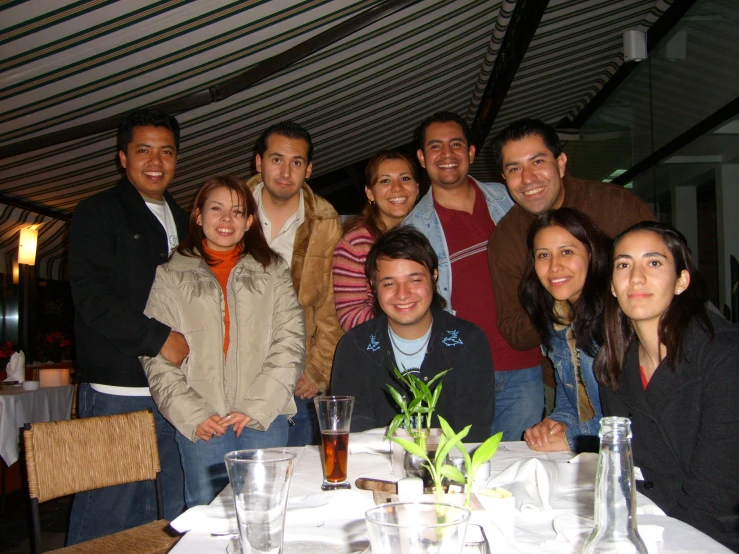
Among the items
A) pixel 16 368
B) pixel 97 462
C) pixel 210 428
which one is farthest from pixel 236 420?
pixel 16 368

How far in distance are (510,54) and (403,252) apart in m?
3.81

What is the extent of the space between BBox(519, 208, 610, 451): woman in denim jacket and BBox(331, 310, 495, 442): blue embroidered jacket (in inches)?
9.5

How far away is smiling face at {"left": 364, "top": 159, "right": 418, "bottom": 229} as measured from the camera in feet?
9.62

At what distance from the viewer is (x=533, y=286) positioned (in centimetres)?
240

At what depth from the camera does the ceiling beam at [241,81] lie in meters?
4.18

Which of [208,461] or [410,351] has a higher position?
[410,351]

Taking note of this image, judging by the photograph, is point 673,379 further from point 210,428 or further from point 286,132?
point 286,132

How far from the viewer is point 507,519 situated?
1.06 meters

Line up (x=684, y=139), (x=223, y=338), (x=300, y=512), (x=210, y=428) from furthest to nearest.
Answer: (x=684, y=139) → (x=223, y=338) → (x=210, y=428) → (x=300, y=512)

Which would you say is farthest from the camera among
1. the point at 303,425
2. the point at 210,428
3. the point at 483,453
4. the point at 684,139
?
the point at 684,139

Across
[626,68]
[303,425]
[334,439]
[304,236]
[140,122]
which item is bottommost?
[303,425]

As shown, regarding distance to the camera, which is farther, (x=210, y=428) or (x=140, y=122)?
(x=140, y=122)

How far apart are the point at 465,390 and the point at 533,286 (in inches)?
19.0

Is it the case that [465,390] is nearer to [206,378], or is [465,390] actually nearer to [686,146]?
[206,378]
